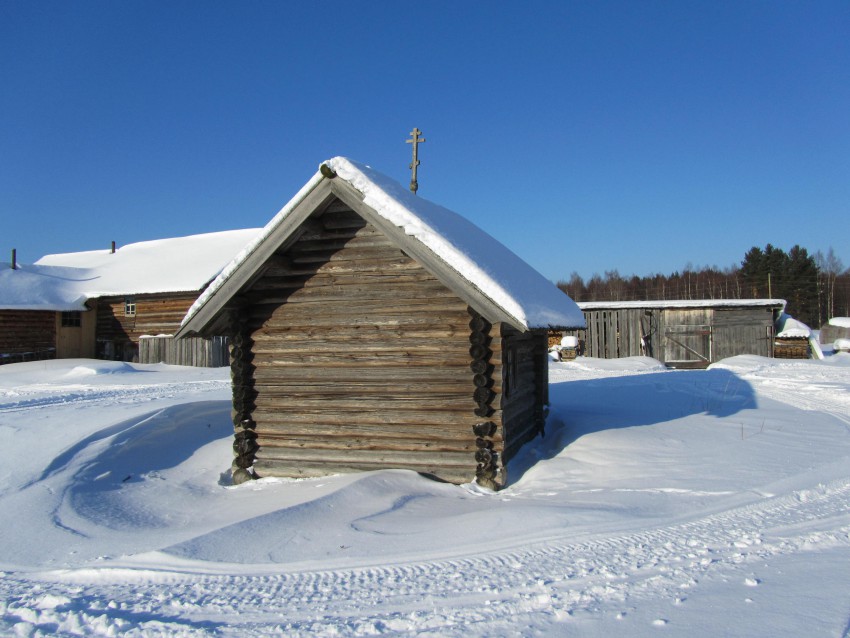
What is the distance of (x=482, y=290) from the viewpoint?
25.5ft

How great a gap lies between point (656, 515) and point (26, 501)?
765cm

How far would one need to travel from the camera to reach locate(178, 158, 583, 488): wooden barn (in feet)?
27.8

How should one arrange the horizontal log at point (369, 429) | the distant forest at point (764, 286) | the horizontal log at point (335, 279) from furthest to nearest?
the distant forest at point (764, 286) < the horizontal log at point (335, 279) < the horizontal log at point (369, 429)

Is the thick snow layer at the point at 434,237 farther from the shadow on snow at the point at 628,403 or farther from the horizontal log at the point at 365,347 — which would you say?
the shadow on snow at the point at 628,403

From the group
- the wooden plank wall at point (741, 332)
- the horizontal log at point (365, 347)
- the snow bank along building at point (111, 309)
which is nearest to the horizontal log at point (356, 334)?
the horizontal log at point (365, 347)

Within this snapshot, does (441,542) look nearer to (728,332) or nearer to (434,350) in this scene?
(434,350)

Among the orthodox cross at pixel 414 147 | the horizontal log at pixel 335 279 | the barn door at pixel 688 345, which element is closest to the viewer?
the horizontal log at pixel 335 279

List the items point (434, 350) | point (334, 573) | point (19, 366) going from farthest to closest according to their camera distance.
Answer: point (19, 366) → point (434, 350) → point (334, 573)

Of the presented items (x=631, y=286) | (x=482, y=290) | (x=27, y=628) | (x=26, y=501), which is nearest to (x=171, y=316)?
(x=26, y=501)

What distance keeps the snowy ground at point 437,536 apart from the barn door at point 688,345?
713 inches

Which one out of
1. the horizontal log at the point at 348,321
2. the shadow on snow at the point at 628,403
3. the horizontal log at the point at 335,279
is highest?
the horizontal log at the point at 335,279

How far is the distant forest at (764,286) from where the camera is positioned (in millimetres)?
74062

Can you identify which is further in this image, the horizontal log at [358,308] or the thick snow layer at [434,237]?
the horizontal log at [358,308]

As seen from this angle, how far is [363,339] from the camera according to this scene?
30.2ft
